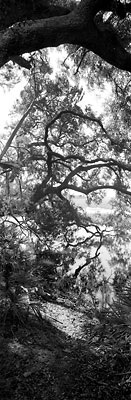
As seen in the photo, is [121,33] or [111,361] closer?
[111,361]

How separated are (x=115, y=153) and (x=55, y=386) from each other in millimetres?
8553

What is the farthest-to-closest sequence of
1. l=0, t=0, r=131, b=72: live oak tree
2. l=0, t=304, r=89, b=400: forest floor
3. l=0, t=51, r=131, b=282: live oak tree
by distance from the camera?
l=0, t=51, r=131, b=282: live oak tree < l=0, t=0, r=131, b=72: live oak tree < l=0, t=304, r=89, b=400: forest floor

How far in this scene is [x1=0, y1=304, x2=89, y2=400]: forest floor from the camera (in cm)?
273

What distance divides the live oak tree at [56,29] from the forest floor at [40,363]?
273cm

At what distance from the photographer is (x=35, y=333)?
3.98 meters

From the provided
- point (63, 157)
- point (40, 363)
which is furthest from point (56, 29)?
point (63, 157)

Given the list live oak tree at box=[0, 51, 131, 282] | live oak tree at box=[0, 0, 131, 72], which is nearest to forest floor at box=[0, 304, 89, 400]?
live oak tree at box=[0, 0, 131, 72]

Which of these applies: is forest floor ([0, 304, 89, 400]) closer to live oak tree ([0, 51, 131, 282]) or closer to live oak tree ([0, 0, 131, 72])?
live oak tree ([0, 0, 131, 72])

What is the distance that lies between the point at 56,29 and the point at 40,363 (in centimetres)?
326

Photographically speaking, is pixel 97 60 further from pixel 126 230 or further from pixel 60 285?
pixel 126 230

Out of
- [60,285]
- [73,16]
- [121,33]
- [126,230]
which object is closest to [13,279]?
[73,16]

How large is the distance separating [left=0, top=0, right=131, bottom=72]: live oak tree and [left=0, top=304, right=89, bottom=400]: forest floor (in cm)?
273

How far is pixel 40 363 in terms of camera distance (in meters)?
3.17

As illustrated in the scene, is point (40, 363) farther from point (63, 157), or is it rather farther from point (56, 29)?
point (63, 157)
